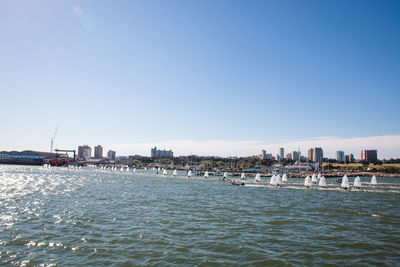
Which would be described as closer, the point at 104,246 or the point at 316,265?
the point at 316,265

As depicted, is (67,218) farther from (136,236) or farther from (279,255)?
(279,255)

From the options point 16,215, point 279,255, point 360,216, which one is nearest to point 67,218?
point 16,215

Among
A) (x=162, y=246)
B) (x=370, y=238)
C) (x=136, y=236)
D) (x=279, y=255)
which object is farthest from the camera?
(x=370, y=238)

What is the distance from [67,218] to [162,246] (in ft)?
49.9

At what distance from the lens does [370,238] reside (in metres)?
23.7

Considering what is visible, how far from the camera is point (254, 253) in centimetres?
1859

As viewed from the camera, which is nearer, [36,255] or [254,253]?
[36,255]

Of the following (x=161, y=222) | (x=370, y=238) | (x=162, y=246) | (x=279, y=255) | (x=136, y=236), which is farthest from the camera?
(x=161, y=222)

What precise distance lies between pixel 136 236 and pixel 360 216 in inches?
1263

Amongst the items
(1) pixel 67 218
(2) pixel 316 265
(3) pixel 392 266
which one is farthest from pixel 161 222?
(3) pixel 392 266

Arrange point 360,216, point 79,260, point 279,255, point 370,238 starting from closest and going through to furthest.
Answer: point 79,260, point 279,255, point 370,238, point 360,216

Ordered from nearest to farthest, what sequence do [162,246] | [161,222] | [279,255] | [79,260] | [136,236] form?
[79,260] → [279,255] → [162,246] → [136,236] → [161,222]

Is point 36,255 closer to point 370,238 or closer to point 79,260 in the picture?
point 79,260

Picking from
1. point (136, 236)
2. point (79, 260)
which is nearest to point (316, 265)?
point (136, 236)
